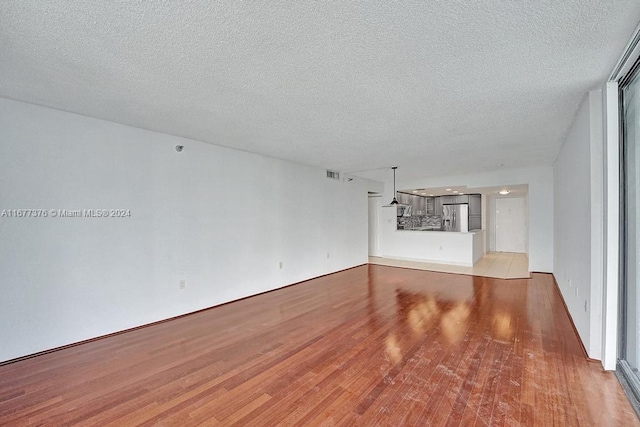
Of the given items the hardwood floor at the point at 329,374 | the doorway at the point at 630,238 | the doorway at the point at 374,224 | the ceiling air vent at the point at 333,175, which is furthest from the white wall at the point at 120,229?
the doorway at the point at 374,224

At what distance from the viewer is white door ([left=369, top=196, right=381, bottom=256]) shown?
30.3ft

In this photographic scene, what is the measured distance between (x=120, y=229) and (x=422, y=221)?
9.69m

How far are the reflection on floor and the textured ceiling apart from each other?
3849 millimetres

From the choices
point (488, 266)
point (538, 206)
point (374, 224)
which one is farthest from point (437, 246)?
point (538, 206)

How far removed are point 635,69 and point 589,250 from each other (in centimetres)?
148

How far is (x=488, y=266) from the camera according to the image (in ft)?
24.3

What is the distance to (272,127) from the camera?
3523mm

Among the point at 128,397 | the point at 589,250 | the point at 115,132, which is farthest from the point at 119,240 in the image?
the point at 589,250

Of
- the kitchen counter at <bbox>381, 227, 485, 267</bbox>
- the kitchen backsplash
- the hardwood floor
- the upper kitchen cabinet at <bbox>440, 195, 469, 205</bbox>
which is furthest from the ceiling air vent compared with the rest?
the upper kitchen cabinet at <bbox>440, 195, 469, 205</bbox>

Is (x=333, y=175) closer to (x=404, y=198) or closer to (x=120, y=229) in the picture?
(x=404, y=198)

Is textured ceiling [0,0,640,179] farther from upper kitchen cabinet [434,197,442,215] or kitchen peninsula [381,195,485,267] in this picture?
upper kitchen cabinet [434,197,442,215]

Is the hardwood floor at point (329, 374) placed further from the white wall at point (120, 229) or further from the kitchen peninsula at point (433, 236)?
the kitchen peninsula at point (433, 236)

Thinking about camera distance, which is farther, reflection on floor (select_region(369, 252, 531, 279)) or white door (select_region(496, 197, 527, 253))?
white door (select_region(496, 197, 527, 253))

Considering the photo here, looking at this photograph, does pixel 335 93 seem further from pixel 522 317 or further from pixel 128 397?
pixel 522 317
